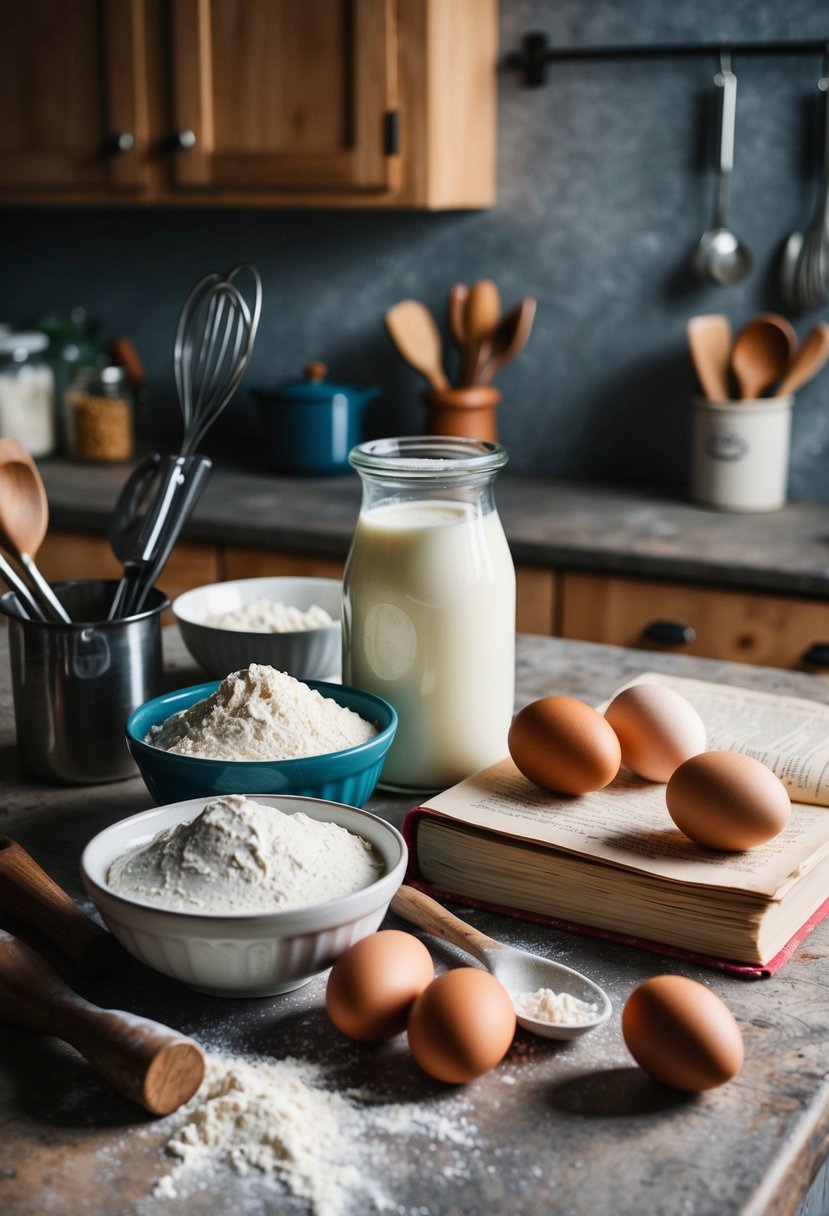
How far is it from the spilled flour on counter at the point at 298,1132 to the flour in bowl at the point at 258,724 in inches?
9.3

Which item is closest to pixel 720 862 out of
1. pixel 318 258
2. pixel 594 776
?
pixel 594 776

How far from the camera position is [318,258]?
2.78 metres

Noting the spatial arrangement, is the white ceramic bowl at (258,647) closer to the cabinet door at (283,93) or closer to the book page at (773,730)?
the book page at (773,730)

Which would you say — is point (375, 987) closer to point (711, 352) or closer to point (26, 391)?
point (711, 352)

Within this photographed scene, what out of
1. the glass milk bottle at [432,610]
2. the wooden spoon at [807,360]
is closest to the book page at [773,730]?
the glass milk bottle at [432,610]

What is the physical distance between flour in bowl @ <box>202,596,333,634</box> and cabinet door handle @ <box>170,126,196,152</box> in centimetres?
153

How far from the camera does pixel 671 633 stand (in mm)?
1974

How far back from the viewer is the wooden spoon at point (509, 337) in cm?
243

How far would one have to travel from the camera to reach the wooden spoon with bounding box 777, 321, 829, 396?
7.20 feet

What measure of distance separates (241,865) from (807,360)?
1.78 m

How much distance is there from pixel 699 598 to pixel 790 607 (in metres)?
0.14

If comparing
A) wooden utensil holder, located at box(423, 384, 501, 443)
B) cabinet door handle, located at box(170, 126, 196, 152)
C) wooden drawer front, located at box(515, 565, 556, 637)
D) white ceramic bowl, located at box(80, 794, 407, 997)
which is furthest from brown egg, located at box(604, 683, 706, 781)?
cabinet door handle, located at box(170, 126, 196, 152)

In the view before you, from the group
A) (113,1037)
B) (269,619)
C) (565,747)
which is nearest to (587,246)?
(269,619)

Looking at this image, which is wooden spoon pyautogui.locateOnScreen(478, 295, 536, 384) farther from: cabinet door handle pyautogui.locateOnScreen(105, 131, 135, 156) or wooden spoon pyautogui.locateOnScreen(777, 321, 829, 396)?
cabinet door handle pyautogui.locateOnScreen(105, 131, 135, 156)
